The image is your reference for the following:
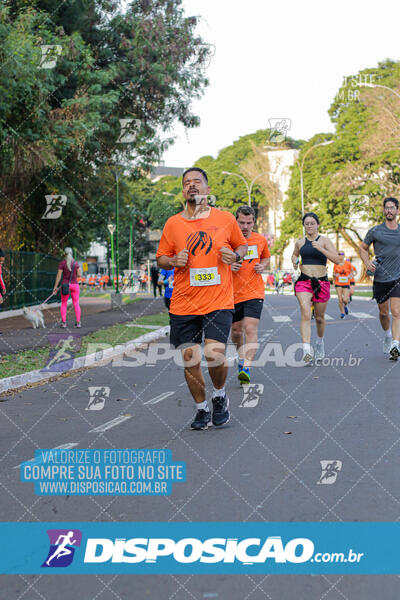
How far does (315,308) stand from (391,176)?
3828 cm

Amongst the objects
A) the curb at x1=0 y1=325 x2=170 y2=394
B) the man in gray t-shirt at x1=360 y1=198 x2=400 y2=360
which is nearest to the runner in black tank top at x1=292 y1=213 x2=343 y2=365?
the man in gray t-shirt at x1=360 y1=198 x2=400 y2=360

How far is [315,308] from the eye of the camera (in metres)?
10.3

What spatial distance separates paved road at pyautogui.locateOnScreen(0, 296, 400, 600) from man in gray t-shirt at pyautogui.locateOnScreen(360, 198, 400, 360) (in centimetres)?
65

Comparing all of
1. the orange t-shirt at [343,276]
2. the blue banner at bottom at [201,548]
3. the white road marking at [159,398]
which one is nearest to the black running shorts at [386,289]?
the white road marking at [159,398]

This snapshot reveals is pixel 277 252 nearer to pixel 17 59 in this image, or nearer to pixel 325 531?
pixel 17 59

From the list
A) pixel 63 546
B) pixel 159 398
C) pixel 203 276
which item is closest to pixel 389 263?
pixel 159 398

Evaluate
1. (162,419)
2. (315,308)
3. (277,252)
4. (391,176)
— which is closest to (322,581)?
(162,419)

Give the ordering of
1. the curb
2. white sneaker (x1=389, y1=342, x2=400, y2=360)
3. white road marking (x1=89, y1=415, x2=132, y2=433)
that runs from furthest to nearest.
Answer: white sneaker (x1=389, y1=342, x2=400, y2=360)
the curb
white road marking (x1=89, y1=415, x2=132, y2=433)

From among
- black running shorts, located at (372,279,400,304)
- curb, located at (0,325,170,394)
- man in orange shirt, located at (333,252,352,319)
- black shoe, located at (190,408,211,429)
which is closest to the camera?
black shoe, located at (190,408,211,429)

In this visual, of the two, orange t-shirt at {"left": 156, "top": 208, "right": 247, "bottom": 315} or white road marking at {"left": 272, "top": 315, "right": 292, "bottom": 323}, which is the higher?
orange t-shirt at {"left": 156, "top": 208, "right": 247, "bottom": 315}

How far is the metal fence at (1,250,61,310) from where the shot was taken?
898 inches

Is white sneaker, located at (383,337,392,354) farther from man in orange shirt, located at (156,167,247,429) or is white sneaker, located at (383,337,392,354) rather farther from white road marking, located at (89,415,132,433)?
man in orange shirt, located at (156,167,247,429)

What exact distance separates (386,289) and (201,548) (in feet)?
24.9

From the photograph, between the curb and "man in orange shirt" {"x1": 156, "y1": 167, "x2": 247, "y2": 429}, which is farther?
the curb
